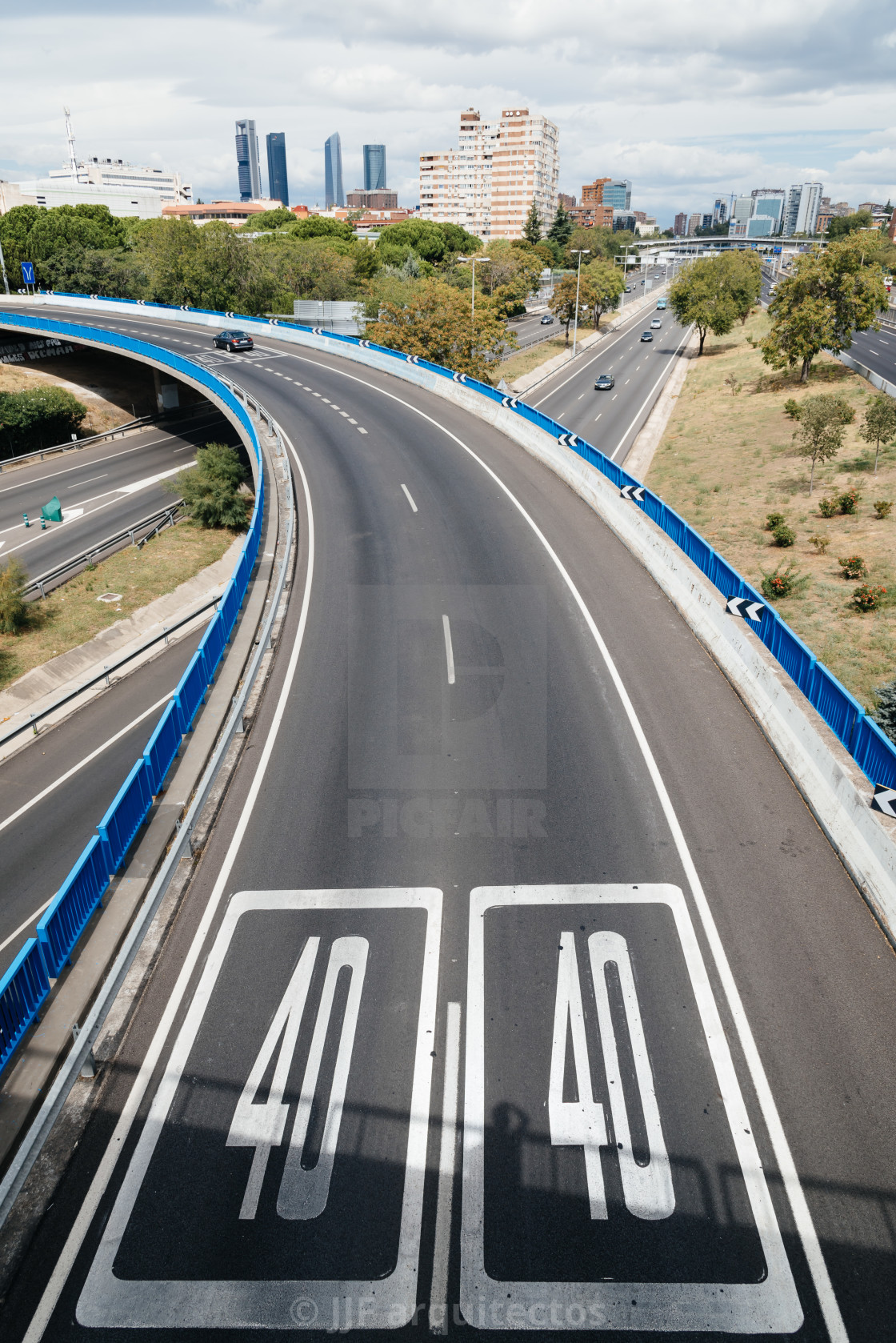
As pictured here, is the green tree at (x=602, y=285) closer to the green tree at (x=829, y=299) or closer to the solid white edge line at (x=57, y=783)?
the green tree at (x=829, y=299)

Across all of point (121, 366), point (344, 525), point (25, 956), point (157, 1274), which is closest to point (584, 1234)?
point (157, 1274)

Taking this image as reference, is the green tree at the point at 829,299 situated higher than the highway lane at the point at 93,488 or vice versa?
the green tree at the point at 829,299

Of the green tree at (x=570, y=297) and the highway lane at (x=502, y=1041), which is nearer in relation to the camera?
the highway lane at (x=502, y=1041)

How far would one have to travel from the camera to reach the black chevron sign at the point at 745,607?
1551 cm

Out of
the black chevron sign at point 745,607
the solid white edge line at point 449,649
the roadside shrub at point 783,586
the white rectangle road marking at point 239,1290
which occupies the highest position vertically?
the black chevron sign at point 745,607

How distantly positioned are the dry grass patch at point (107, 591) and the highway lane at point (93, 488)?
9.29 ft

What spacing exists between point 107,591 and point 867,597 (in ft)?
98.1

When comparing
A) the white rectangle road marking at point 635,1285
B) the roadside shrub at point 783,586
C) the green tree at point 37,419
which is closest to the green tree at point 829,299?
the roadside shrub at point 783,586

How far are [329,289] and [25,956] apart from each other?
93060 millimetres

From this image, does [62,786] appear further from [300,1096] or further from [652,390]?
[652,390]

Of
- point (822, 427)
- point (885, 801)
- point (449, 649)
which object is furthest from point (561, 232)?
point (885, 801)

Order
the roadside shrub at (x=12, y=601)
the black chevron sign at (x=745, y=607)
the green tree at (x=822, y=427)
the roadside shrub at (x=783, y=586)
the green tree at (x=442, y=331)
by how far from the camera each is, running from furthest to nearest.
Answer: the green tree at (x=442, y=331)
the green tree at (x=822, y=427)
the roadside shrub at (x=12, y=601)
the roadside shrub at (x=783, y=586)
the black chevron sign at (x=745, y=607)

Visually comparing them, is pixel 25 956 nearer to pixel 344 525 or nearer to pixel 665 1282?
pixel 665 1282

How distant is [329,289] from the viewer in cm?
8850
